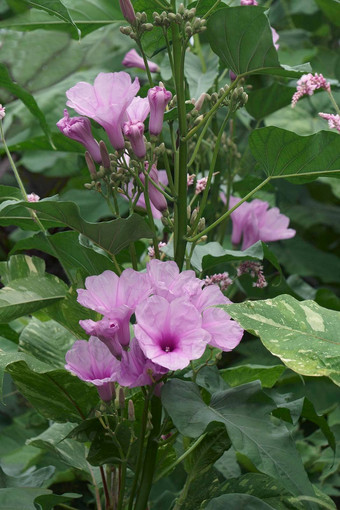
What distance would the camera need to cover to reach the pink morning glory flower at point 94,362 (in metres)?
0.68

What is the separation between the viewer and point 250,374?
84 cm

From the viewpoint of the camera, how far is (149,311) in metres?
0.65

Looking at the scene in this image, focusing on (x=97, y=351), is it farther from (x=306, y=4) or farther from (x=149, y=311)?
(x=306, y=4)

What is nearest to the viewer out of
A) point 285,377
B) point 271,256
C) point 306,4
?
point 271,256

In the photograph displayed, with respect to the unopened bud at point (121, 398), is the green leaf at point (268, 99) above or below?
above

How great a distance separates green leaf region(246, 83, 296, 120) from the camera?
43.9 inches

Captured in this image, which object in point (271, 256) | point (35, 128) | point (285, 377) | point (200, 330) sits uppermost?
point (200, 330)

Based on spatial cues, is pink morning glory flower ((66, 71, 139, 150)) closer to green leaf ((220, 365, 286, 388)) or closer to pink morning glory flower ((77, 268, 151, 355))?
pink morning glory flower ((77, 268, 151, 355))

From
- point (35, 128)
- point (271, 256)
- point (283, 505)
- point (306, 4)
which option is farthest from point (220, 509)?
point (306, 4)

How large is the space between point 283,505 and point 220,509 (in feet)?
0.28

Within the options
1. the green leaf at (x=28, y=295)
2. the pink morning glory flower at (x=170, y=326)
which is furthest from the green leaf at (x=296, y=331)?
the green leaf at (x=28, y=295)

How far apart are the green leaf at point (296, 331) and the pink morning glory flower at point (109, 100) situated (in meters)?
0.21

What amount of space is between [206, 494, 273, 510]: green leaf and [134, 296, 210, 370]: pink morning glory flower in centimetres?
18

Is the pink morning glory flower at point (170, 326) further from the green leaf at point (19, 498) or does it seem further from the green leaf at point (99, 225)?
the green leaf at point (19, 498)
